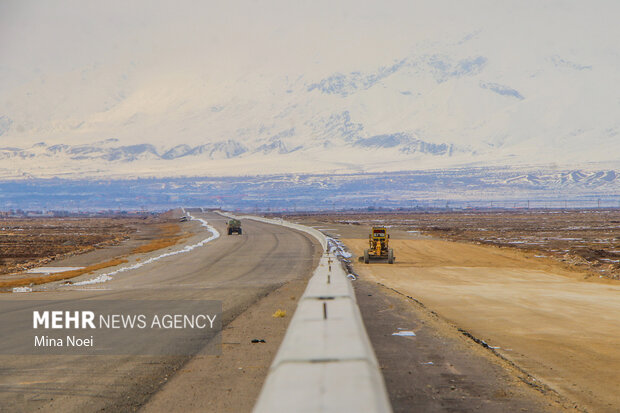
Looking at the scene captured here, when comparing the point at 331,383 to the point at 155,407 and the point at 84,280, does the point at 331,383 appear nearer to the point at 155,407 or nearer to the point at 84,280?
the point at 155,407

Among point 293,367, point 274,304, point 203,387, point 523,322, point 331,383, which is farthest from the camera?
point 274,304

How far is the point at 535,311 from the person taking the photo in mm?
24484

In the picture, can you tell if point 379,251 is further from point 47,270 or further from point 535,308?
point 535,308

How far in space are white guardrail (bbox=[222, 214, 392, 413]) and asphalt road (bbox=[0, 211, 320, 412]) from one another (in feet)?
13.8

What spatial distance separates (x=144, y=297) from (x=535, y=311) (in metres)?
14.2

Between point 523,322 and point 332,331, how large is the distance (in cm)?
1547

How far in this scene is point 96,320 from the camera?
19688 millimetres

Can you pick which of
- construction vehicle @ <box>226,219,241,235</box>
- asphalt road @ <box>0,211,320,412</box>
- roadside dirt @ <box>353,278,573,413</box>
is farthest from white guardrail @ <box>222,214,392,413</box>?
construction vehicle @ <box>226,219,241,235</box>

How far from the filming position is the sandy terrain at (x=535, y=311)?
14.0 m

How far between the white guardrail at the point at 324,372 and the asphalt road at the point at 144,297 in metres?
4.22

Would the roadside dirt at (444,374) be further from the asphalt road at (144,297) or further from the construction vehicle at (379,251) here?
the construction vehicle at (379,251)

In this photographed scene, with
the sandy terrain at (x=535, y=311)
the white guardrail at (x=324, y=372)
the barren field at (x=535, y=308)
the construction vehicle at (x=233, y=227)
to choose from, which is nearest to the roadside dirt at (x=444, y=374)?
the barren field at (x=535, y=308)

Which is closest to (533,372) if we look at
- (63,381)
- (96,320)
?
(63,381)

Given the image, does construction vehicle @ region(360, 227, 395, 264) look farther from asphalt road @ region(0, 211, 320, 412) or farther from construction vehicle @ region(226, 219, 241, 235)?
construction vehicle @ region(226, 219, 241, 235)
